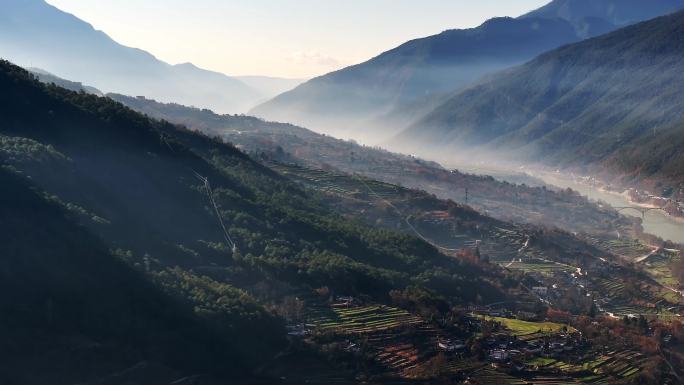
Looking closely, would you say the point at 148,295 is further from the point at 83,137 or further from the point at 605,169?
the point at 605,169

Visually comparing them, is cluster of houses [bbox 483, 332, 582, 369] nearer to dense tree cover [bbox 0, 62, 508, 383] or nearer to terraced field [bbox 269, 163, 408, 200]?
dense tree cover [bbox 0, 62, 508, 383]

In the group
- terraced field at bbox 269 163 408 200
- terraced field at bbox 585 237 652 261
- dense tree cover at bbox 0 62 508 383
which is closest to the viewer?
dense tree cover at bbox 0 62 508 383

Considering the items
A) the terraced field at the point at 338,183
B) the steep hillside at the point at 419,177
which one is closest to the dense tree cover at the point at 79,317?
the terraced field at the point at 338,183

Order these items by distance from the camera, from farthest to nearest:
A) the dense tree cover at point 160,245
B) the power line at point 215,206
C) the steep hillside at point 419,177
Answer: the steep hillside at point 419,177 < the power line at point 215,206 < the dense tree cover at point 160,245

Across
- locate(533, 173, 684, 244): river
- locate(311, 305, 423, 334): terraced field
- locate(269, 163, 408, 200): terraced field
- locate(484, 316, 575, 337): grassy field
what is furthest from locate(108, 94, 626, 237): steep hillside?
locate(311, 305, 423, 334): terraced field

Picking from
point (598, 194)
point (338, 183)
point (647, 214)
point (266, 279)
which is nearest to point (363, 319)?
point (266, 279)

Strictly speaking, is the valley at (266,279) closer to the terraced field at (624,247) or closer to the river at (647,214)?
the terraced field at (624,247)

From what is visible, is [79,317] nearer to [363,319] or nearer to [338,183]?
[363,319]

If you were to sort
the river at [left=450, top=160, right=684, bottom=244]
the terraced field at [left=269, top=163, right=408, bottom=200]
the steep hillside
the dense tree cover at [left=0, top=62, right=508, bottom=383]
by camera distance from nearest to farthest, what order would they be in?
the dense tree cover at [left=0, top=62, right=508, bottom=383], the terraced field at [left=269, top=163, right=408, bottom=200], the river at [left=450, top=160, right=684, bottom=244], the steep hillside

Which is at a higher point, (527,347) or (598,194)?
(598,194)
